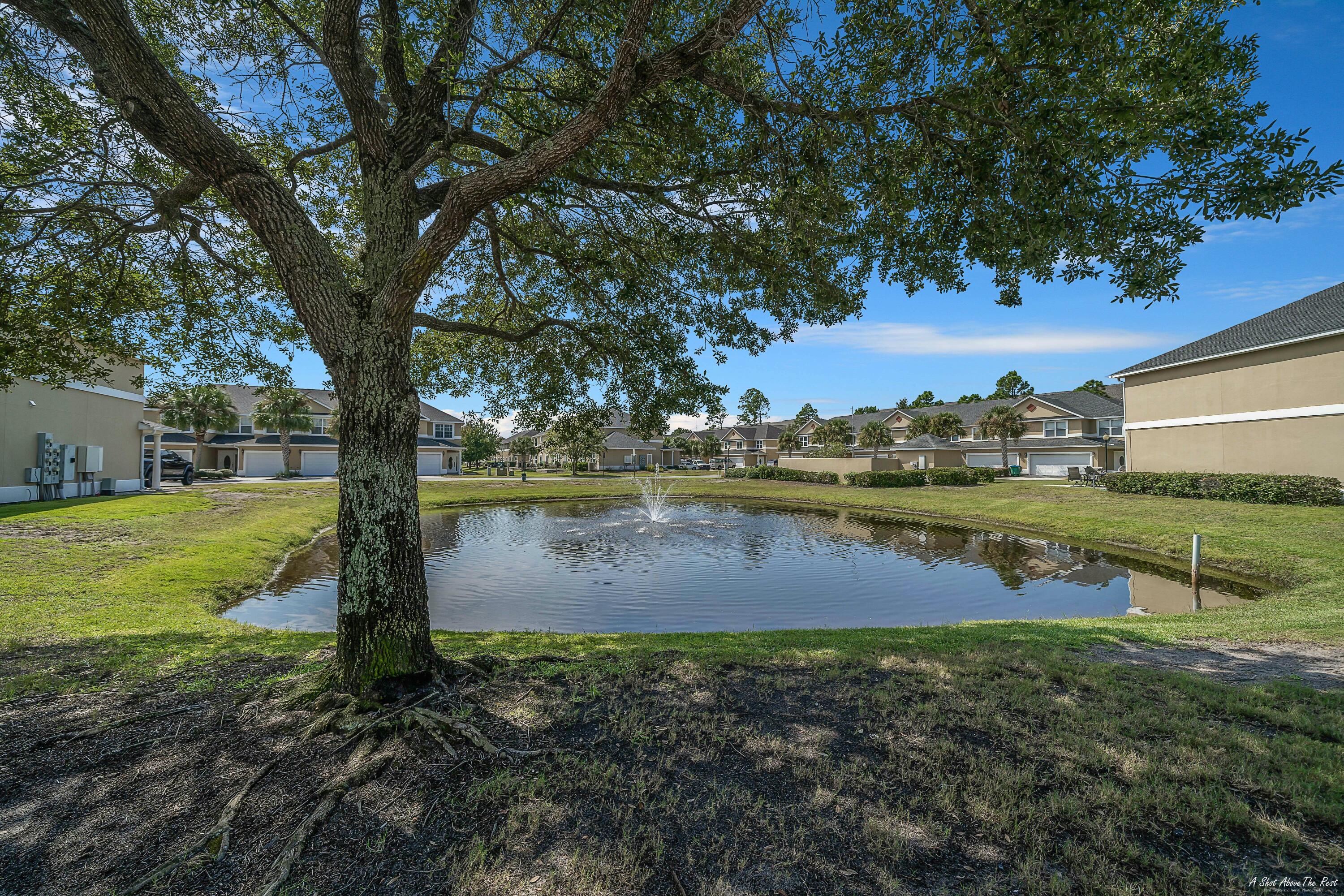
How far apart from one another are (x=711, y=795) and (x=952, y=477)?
38469mm

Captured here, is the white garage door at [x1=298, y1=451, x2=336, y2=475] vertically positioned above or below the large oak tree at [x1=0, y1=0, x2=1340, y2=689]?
below

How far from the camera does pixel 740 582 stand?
43.1 feet

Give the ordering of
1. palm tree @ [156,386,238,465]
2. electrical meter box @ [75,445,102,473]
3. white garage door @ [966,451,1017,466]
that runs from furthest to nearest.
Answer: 1. white garage door @ [966,451,1017,466]
2. palm tree @ [156,386,238,465]
3. electrical meter box @ [75,445,102,473]

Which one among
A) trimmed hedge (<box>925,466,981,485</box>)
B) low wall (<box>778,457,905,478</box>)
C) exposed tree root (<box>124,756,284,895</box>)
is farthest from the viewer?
low wall (<box>778,457,905,478</box>)

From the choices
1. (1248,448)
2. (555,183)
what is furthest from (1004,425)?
(555,183)

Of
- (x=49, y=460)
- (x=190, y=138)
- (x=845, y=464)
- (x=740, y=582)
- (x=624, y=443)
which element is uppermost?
(x=190, y=138)

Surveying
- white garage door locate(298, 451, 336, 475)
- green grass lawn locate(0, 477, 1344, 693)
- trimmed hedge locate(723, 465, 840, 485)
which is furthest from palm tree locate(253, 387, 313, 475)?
trimmed hedge locate(723, 465, 840, 485)

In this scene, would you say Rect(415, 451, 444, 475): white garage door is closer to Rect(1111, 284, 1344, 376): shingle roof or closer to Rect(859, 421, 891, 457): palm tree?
Rect(859, 421, 891, 457): palm tree

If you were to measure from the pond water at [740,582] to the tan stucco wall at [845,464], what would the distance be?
1906 cm

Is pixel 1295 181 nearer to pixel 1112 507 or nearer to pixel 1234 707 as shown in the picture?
pixel 1234 707

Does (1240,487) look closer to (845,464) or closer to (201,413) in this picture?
(845,464)

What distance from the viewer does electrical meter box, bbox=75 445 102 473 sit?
68.0 ft

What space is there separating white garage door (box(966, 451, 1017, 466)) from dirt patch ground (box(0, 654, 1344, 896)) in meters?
52.7

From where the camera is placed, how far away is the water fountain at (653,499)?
26.2 m
